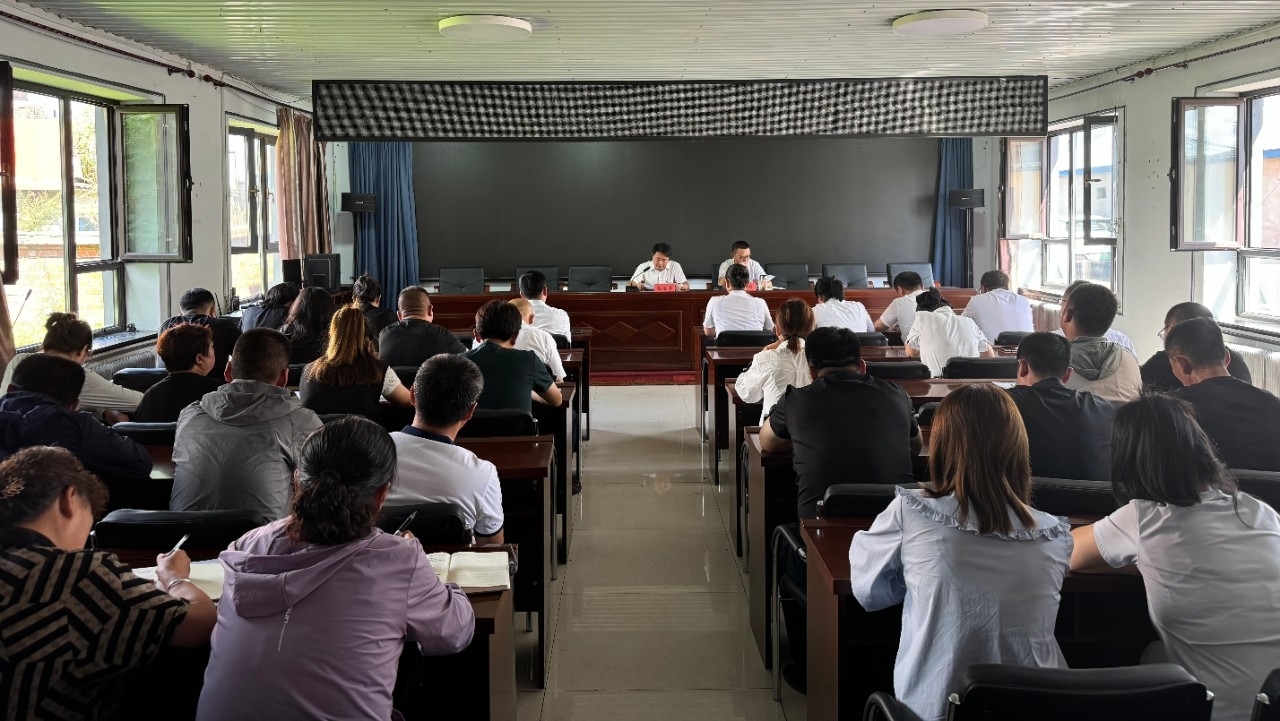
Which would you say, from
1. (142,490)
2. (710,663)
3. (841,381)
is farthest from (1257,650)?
(142,490)

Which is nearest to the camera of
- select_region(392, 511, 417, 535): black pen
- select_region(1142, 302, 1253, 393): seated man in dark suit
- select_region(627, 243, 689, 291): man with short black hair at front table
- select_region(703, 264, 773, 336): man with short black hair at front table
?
select_region(392, 511, 417, 535): black pen

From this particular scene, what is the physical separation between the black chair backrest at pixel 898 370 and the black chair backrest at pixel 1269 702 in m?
3.52

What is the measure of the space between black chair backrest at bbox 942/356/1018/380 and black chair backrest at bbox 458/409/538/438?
2.34 m

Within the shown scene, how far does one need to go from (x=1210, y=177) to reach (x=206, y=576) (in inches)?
296

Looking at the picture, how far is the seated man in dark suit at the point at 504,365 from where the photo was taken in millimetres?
4668

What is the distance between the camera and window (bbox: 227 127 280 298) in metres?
9.71

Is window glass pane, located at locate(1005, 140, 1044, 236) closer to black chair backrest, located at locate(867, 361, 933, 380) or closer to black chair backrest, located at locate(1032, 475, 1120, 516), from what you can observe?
black chair backrest, located at locate(867, 361, 933, 380)

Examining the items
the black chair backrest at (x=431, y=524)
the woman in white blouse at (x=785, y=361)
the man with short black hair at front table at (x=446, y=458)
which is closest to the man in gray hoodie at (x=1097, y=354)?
the woman in white blouse at (x=785, y=361)

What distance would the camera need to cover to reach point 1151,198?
28.7 ft

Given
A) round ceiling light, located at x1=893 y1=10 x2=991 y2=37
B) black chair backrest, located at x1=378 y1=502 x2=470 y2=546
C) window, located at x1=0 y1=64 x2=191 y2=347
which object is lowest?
black chair backrest, located at x1=378 y1=502 x2=470 y2=546

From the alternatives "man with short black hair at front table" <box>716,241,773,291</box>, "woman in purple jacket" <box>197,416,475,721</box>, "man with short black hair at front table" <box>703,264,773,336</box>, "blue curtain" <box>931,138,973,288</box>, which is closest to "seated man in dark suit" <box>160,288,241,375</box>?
"man with short black hair at front table" <box>703,264,773,336</box>

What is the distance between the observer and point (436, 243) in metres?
13.0

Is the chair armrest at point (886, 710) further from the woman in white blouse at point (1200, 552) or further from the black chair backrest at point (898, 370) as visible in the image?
the black chair backrest at point (898, 370)

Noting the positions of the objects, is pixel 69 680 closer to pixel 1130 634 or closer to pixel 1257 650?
pixel 1257 650
